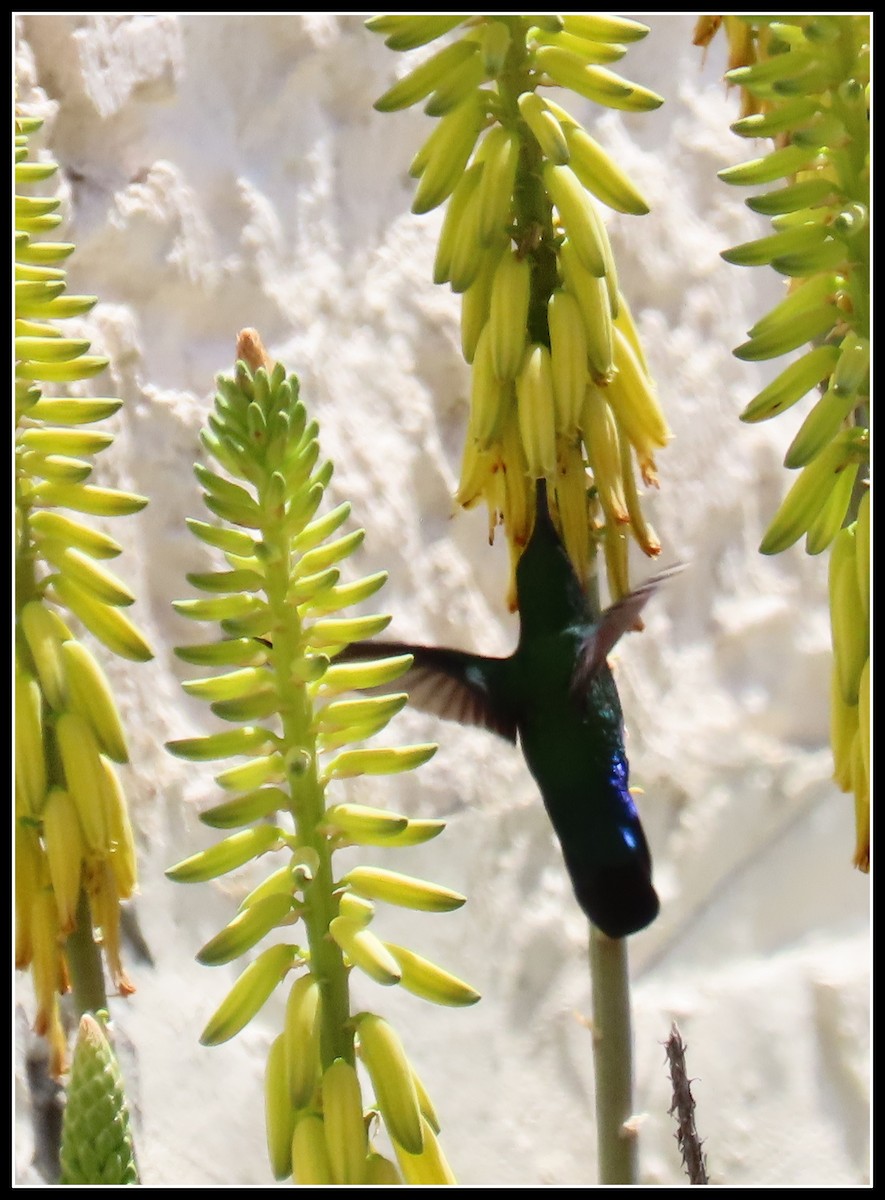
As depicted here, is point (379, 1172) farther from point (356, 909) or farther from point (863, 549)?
point (863, 549)

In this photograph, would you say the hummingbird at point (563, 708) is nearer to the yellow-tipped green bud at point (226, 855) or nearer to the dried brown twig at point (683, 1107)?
the dried brown twig at point (683, 1107)

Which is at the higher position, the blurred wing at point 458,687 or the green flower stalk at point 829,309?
the green flower stalk at point 829,309

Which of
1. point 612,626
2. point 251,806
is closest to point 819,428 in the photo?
point 612,626

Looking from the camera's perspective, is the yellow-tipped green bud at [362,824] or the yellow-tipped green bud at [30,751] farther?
the yellow-tipped green bud at [30,751]

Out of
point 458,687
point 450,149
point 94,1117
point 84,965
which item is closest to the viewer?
point 94,1117

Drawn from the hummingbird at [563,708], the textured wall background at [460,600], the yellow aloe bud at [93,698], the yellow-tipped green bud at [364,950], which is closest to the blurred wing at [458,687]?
the hummingbird at [563,708]

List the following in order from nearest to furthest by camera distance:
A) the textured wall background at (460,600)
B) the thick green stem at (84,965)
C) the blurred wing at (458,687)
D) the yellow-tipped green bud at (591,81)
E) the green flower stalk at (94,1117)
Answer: the green flower stalk at (94,1117)
the thick green stem at (84,965)
the yellow-tipped green bud at (591,81)
the blurred wing at (458,687)
the textured wall background at (460,600)

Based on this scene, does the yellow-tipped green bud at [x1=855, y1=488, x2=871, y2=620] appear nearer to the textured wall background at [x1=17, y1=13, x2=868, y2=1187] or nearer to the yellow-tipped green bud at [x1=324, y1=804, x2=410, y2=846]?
the yellow-tipped green bud at [x1=324, y1=804, x2=410, y2=846]
